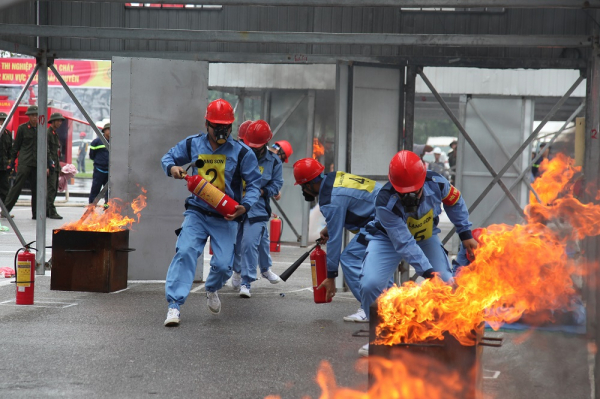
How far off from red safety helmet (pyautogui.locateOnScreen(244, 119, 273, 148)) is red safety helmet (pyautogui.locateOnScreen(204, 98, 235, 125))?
6.35 ft

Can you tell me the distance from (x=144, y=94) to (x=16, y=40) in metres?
1.77

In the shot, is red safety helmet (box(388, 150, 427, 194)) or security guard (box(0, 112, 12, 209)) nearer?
red safety helmet (box(388, 150, 427, 194))

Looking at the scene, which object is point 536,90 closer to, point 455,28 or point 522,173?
point 522,173

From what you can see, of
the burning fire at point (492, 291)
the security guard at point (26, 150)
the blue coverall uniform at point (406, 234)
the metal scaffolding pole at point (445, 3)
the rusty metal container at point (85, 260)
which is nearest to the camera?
the burning fire at point (492, 291)

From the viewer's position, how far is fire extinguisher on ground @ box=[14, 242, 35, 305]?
856cm

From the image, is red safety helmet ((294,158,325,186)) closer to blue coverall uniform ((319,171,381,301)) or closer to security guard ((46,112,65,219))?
blue coverall uniform ((319,171,381,301))

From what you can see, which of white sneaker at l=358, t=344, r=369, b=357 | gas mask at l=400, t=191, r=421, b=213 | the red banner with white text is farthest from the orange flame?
the red banner with white text

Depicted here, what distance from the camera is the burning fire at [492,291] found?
4.52 meters

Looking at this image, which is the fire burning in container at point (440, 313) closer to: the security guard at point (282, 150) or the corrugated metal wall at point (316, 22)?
the corrugated metal wall at point (316, 22)

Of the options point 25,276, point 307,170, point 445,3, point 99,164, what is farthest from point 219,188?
point 99,164

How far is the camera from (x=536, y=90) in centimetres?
1447

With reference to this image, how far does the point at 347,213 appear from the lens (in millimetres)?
7977

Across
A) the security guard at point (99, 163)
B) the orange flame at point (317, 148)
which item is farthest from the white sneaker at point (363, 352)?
the security guard at point (99, 163)

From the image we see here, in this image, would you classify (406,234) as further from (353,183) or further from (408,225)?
(353,183)
